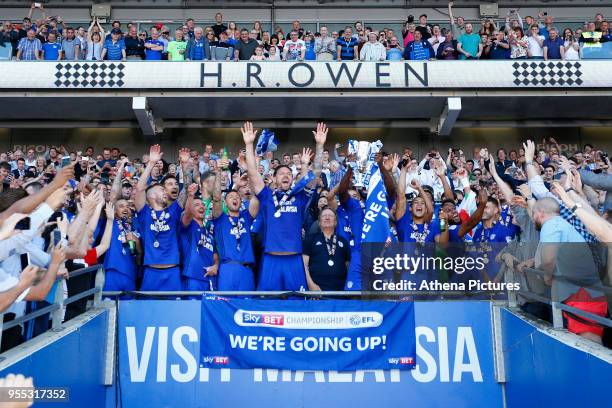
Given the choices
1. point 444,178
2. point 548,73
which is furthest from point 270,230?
point 548,73

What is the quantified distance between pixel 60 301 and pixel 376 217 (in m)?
3.41

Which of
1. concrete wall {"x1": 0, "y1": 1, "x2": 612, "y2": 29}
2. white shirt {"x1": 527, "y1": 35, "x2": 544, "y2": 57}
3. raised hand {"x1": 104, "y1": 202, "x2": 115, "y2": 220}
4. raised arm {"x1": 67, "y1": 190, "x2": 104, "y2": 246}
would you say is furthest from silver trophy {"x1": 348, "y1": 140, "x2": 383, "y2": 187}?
concrete wall {"x1": 0, "y1": 1, "x2": 612, "y2": 29}

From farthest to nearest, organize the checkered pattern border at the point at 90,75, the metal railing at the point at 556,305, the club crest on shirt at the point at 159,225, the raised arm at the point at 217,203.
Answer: the checkered pattern border at the point at 90,75
the raised arm at the point at 217,203
the club crest on shirt at the point at 159,225
the metal railing at the point at 556,305

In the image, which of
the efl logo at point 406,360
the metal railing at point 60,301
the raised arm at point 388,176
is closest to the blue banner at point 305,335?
the efl logo at point 406,360

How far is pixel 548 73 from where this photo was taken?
43.7 ft

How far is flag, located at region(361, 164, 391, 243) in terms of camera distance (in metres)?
6.12

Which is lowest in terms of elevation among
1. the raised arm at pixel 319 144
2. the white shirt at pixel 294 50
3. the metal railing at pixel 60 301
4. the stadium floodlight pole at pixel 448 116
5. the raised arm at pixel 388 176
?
the metal railing at pixel 60 301

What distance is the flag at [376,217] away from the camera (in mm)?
6121

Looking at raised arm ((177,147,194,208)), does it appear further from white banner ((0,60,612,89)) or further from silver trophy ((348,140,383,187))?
white banner ((0,60,612,89))

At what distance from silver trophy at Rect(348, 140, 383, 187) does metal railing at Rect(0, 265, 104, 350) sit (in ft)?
10.6

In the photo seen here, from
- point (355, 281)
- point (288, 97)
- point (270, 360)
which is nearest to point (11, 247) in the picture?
point (270, 360)

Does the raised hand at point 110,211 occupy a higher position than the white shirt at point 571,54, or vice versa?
the white shirt at point 571,54

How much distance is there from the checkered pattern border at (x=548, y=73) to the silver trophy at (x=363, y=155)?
8.31 metres

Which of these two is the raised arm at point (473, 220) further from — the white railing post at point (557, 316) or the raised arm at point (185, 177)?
the raised arm at point (185, 177)
